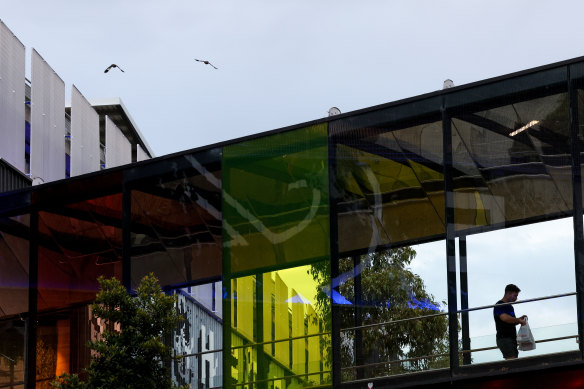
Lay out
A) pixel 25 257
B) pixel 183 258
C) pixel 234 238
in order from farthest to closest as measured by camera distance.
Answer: pixel 25 257 → pixel 183 258 → pixel 234 238

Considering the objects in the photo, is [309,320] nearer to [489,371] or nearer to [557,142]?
[489,371]

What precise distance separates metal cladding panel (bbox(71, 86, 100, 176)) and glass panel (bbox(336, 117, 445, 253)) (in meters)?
15.5

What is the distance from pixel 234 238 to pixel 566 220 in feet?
19.6

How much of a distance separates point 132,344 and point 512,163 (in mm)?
6747

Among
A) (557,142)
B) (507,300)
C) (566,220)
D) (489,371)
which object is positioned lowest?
(489,371)

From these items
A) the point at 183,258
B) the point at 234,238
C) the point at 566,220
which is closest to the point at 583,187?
the point at 566,220

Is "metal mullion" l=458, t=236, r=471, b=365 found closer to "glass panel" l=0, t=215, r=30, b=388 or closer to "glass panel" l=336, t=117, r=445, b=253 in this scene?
"glass panel" l=336, t=117, r=445, b=253

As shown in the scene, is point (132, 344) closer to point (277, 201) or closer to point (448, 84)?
point (277, 201)

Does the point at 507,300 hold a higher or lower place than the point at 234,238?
lower

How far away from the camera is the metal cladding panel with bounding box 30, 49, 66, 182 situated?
98.0 feet

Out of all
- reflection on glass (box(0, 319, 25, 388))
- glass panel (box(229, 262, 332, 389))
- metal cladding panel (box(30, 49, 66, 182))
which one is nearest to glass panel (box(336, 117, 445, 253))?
glass panel (box(229, 262, 332, 389))

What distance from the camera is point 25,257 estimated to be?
23172 mm

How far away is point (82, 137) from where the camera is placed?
33969 millimetres

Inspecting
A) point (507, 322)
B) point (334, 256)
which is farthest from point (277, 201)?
point (507, 322)
